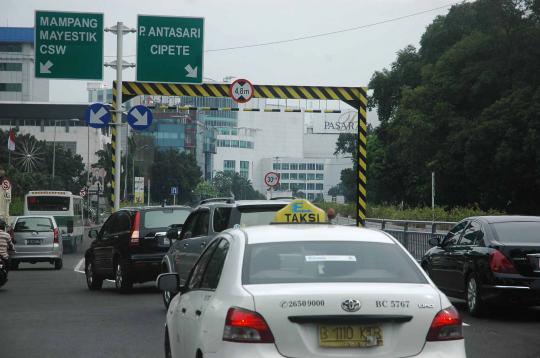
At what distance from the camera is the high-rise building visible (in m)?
174

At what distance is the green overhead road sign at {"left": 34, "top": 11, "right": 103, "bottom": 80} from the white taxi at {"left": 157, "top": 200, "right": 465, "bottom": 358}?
22.3m

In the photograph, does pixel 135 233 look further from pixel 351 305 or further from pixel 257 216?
pixel 351 305

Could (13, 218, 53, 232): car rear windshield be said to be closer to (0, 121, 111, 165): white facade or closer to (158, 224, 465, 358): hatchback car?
(158, 224, 465, 358): hatchback car

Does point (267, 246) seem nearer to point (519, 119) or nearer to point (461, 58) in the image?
point (519, 119)

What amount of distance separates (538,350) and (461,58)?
5117 cm

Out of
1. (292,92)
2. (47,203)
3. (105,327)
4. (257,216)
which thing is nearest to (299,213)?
(257,216)

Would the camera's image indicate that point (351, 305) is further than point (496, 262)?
No

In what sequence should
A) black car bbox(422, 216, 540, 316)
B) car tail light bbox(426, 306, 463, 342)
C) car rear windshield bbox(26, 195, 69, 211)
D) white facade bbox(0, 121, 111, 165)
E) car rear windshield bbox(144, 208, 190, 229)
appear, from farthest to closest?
1. white facade bbox(0, 121, 111, 165)
2. car rear windshield bbox(26, 195, 69, 211)
3. car rear windshield bbox(144, 208, 190, 229)
4. black car bbox(422, 216, 540, 316)
5. car tail light bbox(426, 306, 463, 342)

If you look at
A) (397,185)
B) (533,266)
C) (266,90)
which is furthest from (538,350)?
(397,185)

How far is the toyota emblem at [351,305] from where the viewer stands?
627cm

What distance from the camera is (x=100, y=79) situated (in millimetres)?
29500

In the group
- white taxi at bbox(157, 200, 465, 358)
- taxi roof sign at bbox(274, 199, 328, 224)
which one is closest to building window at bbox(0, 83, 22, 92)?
taxi roof sign at bbox(274, 199, 328, 224)

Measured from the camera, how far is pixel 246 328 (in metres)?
6.29

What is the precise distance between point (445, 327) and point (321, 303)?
77cm
